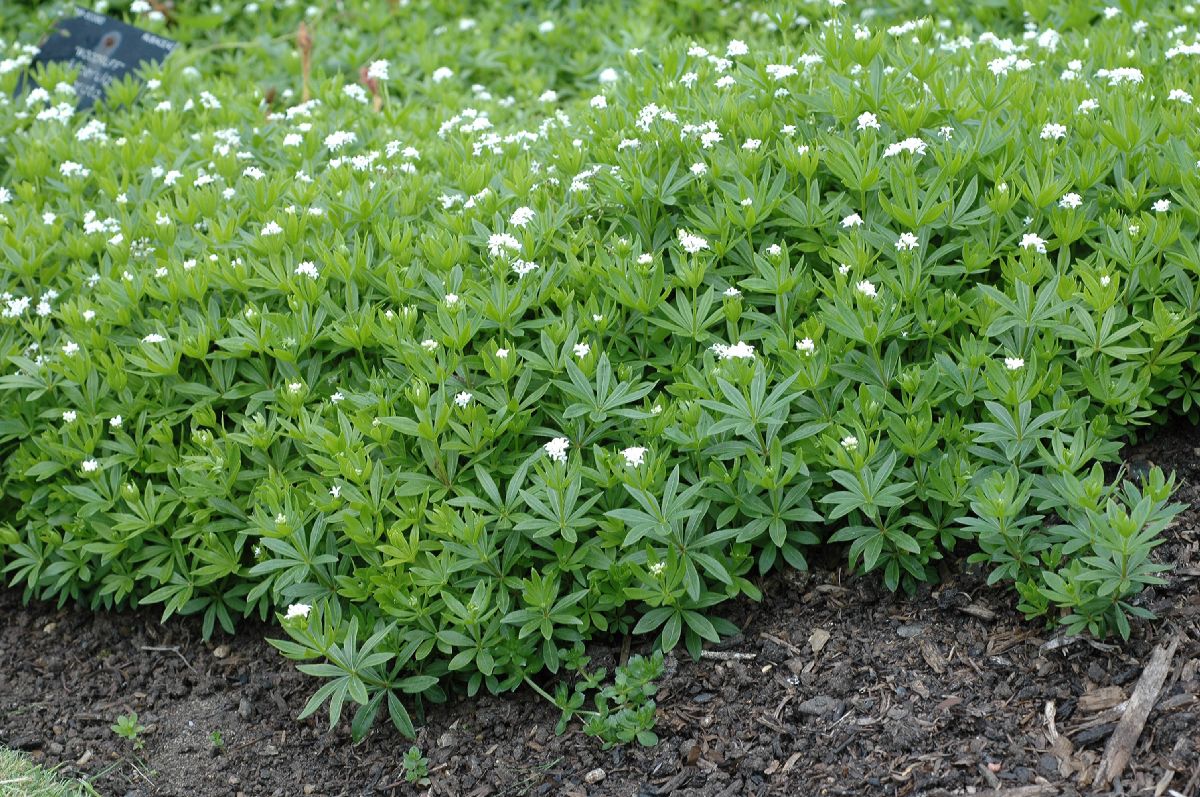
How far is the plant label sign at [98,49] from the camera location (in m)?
7.53

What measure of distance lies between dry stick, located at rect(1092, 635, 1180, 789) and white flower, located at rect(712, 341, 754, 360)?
161 cm

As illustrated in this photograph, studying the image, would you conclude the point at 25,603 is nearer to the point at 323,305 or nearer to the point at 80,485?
the point at 80,485

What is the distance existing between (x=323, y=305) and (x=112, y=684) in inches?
68.8

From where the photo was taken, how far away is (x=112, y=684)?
472 centimetres

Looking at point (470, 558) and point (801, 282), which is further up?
point (801, 282)

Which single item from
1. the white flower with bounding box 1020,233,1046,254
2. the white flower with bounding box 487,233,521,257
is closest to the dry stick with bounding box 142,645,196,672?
the white flower with bounding box 487,233,521,257

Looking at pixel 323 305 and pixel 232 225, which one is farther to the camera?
pixel 232 225

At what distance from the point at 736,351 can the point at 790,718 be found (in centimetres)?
125

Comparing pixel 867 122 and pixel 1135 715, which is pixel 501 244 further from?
pixel 1135 715

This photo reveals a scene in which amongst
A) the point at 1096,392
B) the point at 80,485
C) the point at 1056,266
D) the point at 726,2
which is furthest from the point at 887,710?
the point at 726,2

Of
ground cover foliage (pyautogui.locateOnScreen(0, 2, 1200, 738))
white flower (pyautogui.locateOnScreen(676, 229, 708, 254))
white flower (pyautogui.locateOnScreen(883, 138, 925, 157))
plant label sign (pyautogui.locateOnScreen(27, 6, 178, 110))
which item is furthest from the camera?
plant label sign (pyautogui.locateOnScreen(27, 6, 178, 110))

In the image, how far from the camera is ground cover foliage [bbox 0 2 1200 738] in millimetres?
4016

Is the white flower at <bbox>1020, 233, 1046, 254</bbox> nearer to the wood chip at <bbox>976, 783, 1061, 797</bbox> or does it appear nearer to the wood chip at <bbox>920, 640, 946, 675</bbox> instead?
the wood chip at <bbox>920, 640, 946, 675</bbox>

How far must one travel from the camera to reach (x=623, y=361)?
14.9ft
